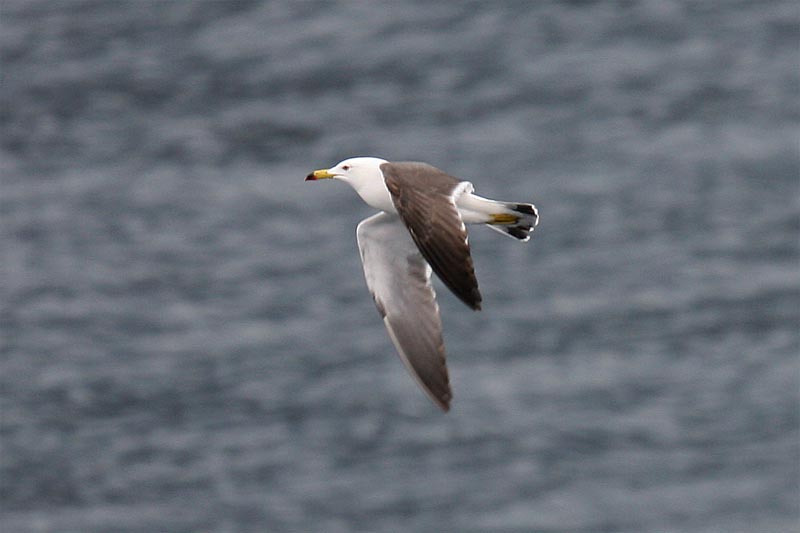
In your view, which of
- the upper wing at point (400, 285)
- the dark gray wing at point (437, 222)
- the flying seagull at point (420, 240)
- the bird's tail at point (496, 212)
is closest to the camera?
the dark gray wing at point (437, 222)

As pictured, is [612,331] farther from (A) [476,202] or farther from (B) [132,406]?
(A) [476,202]

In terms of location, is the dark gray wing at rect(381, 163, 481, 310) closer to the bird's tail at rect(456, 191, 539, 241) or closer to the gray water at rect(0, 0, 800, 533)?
the bird's tail at rect(456, 191, 539, 241)

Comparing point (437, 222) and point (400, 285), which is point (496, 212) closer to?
point (400, 285)

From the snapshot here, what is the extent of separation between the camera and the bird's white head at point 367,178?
1160 cm

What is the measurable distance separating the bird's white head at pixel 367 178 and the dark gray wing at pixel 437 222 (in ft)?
1.10

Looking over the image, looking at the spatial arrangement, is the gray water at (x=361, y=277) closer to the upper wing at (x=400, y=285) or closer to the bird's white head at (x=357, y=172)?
the upper wing at (x=400, y=285)

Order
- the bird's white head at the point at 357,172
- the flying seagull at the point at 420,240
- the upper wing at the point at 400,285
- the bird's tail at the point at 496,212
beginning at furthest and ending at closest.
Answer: the upper wing at the point at 400,285 → the bird's white head at the point at 357,172 → the bird's tail at the point at 496,212 → the flying seagull at the point at 420,240

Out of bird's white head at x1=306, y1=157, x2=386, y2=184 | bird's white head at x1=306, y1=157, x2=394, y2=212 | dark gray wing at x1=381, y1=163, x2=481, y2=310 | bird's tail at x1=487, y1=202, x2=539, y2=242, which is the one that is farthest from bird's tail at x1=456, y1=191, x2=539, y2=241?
bird's white head at x1=306, y1=157, x2=386, y2=184

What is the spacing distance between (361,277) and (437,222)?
697 inches

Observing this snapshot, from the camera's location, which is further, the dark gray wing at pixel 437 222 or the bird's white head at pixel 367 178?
the bird's white head at pixel 367 178

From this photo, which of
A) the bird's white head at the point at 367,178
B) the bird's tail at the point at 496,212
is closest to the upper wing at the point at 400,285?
the bird's white head at the point at 367,178

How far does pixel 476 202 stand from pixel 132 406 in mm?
16686

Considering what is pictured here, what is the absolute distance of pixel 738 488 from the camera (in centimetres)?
2394

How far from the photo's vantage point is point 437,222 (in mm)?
10453
